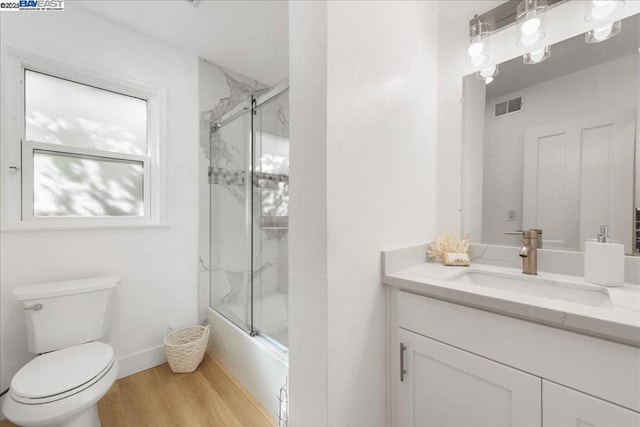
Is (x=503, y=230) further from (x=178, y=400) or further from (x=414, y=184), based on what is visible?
(x=178, y=400)

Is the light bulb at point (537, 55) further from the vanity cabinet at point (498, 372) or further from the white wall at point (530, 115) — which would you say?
the vanity cabinet at point (498, 372)

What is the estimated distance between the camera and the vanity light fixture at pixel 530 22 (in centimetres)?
113

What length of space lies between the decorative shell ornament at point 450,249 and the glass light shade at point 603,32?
925 mm

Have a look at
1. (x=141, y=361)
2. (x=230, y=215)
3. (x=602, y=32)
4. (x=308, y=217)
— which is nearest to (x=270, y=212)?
(x=230, y=215)

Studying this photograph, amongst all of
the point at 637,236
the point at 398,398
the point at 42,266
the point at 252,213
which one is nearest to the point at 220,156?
the point at 252,213

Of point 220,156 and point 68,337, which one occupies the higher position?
point 220,156

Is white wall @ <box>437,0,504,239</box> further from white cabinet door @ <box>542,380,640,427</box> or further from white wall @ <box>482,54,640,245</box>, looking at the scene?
white cabinet door @ <box>542,380,640,427</box>

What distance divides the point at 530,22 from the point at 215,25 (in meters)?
1.86

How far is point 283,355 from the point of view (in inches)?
55.7

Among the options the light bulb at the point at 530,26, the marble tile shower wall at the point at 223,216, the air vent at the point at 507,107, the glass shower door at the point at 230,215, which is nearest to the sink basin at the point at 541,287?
the air vent at the point at 507,107

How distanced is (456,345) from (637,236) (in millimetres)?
791

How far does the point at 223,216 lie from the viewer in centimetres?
220

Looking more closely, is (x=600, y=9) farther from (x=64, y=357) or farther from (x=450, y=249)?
(x=64, y=357)

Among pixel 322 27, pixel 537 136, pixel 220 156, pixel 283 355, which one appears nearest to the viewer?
pixel 322 27
